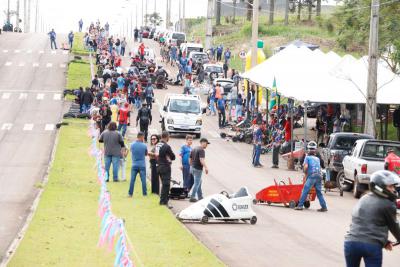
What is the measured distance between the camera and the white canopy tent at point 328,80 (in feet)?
129

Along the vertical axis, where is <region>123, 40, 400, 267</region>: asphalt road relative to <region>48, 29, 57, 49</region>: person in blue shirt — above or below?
below

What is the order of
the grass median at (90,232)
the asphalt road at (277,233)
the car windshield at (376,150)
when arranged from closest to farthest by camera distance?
1. the grass median at (90,232)
2. the asphalt road at (277,233)
3. the car windshield at (376,150)

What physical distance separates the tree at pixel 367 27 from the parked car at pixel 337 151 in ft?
42.7

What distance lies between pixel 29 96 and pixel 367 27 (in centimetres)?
2075

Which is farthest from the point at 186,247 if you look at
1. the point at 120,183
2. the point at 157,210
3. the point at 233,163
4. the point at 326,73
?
the point at 326,73

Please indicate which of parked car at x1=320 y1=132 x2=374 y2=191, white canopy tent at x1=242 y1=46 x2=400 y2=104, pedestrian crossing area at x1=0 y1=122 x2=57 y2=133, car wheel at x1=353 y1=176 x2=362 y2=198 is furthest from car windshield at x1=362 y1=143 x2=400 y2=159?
pedestrian crossing area at x1=0 y1=122 x2=57 y2=133

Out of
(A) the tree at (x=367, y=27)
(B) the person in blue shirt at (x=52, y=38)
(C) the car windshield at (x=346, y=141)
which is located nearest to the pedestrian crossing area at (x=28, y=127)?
(A) the tree at (x=367, y=27)

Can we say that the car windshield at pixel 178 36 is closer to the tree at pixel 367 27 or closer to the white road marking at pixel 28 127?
the tree at pixel 367 27

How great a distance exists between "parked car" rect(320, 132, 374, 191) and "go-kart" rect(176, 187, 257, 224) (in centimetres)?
1034

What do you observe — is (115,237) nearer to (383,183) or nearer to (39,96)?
(383,183)

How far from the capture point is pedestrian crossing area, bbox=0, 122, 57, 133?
48625 millimetres

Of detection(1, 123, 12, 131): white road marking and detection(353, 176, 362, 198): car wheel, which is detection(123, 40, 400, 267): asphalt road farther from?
detection(1, 123, 12, 131): white road marking

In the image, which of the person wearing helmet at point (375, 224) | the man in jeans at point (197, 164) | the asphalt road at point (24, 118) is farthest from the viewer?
the asphalt road at point (24, 118)

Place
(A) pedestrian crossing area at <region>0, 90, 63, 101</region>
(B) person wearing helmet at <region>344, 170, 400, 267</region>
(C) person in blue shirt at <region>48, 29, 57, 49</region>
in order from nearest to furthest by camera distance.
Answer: (B) person wearing helmet at <region>344, 170, 400, 267</region>, (A) pedestrian crossing area at <region>0, 90, 63, 101</region>, (C) person in blue shirt at <region>48, 29, 57, 49</region>
